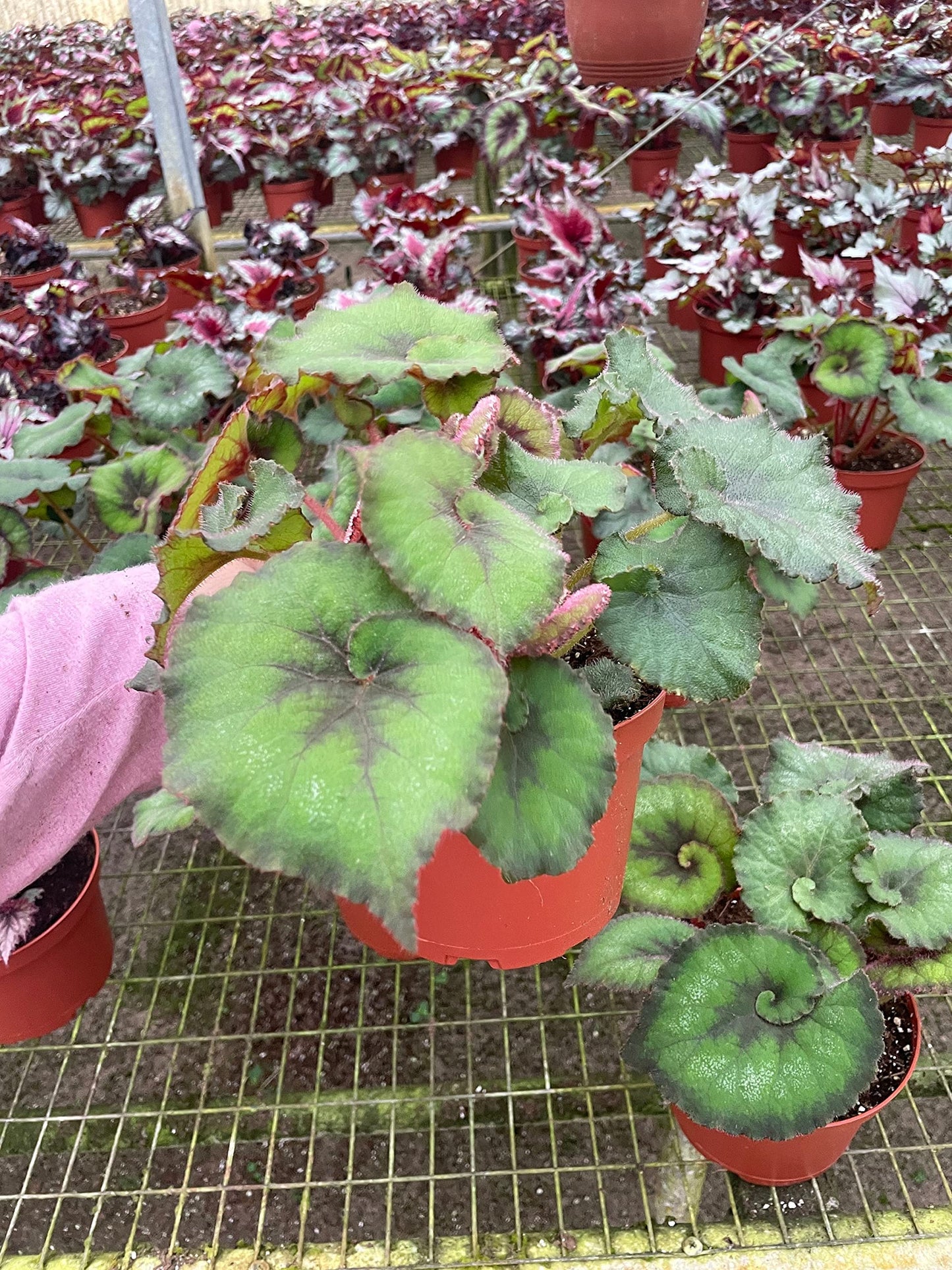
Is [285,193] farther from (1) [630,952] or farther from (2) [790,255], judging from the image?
(1) [630,952]

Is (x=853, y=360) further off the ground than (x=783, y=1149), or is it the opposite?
(x=853, y=360)

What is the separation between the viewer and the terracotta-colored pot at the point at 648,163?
10.8 ft

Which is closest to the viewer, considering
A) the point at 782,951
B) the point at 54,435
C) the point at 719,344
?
the point at 782,951

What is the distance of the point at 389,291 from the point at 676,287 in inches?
61.1

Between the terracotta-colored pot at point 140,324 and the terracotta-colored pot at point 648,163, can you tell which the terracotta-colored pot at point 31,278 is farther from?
the terracotta-colored pot at point 648,163

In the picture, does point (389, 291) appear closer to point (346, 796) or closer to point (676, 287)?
point (346, 796)

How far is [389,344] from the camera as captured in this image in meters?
0.72

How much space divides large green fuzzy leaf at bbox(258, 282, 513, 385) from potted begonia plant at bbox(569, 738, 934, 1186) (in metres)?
0.56

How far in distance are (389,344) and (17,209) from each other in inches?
145

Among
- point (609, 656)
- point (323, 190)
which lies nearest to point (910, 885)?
point (609, 656)

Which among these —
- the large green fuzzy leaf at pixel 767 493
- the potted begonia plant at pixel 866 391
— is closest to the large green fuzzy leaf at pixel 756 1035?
the large green fuzzy leaf at pixel 767 493

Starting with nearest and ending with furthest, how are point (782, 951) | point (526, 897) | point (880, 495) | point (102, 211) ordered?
point (526, 897)
point (782, 951)
point (880, 495)
point (102, 211)

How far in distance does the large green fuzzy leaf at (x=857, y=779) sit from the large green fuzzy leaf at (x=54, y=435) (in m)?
1.17

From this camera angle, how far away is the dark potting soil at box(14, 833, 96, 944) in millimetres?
1091
